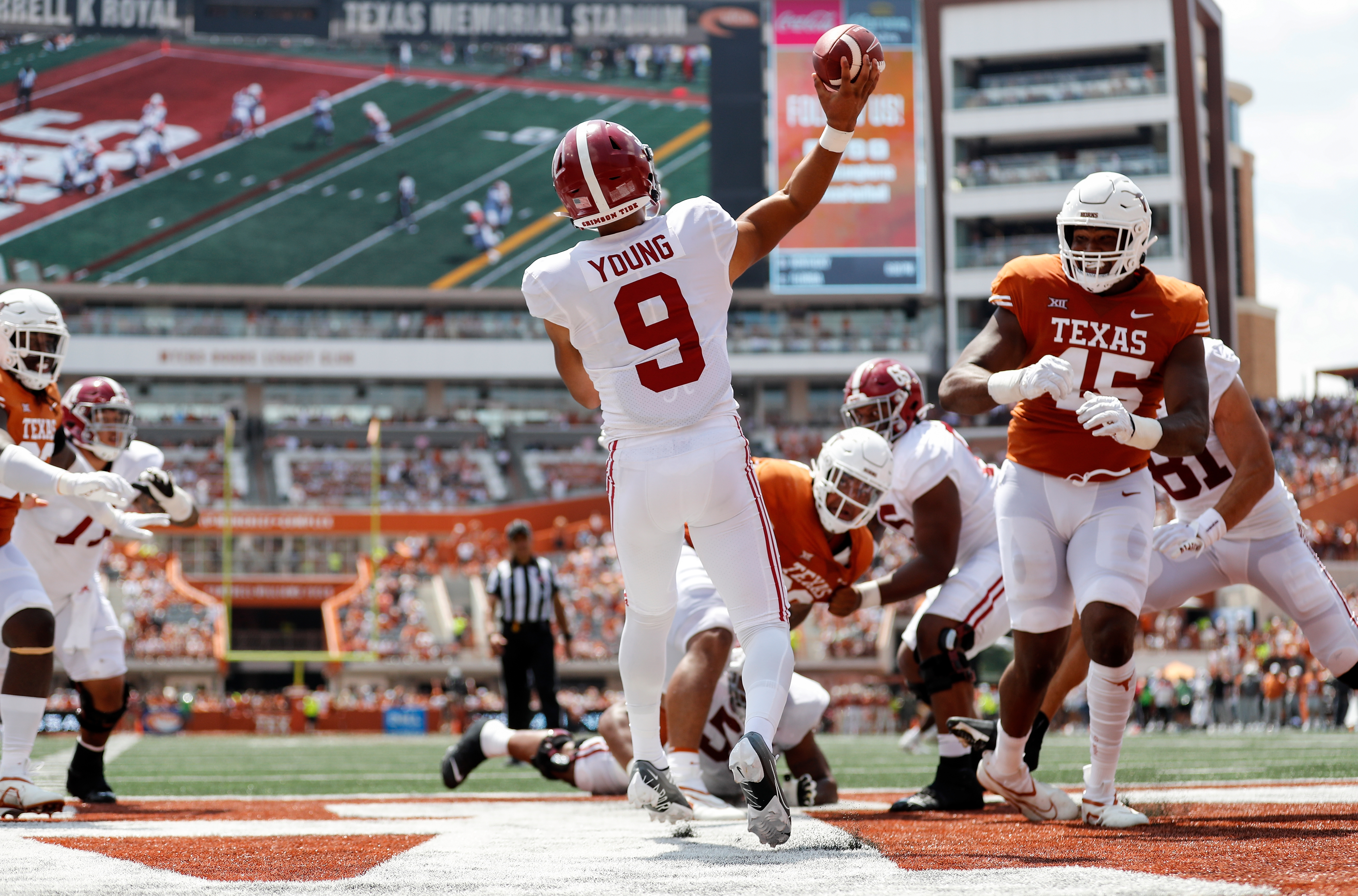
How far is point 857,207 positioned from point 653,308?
1635 inches

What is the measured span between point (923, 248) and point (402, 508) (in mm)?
18035

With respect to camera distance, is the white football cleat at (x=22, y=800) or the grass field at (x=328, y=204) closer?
the white football cleat at (x=22, y=800)

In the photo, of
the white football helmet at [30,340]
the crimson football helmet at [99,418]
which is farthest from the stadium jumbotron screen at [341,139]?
the white football helmet at [30,340]

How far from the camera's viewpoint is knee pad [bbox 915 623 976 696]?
245 inches

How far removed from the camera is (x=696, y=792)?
536 cm

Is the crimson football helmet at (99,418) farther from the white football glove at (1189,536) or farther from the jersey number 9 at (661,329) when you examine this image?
the white football glove at (1189,536)

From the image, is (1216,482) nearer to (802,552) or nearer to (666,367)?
(802,552)

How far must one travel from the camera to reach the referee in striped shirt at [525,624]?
1204 centimetres

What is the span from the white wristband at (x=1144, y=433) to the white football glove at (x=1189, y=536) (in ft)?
2.11

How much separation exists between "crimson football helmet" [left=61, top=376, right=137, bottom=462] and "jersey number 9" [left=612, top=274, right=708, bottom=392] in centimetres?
351

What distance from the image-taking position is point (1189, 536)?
16.4 ft

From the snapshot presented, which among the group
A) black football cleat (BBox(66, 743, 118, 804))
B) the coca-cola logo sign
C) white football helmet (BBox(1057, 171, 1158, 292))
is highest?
the coca-cola logo sign

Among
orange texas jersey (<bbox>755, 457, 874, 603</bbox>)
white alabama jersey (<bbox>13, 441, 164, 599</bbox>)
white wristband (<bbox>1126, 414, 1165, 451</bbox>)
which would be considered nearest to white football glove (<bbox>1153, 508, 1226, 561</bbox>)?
white wristband (<bbox>1126, 414, 1165, 451</bbox>)

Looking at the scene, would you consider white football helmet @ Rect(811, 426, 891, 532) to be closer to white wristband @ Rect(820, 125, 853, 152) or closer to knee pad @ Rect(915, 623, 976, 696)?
knee pad @ Rect(915, 623, 976, 696)
